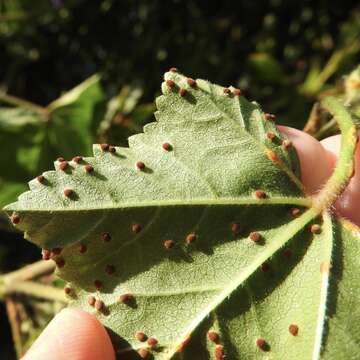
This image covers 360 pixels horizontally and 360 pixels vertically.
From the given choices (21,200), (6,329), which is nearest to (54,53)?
(6,329)

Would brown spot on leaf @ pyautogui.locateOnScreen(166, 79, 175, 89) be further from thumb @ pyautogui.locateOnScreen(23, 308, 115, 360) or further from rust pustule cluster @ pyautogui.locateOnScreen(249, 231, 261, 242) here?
thumb @ pyautogui.locateOnScreen(23, 308, 115, 360)

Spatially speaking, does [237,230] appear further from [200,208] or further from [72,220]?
[72,220]

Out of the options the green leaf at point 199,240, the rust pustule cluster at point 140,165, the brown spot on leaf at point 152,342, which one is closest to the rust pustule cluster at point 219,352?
the green leaf at point 199,240

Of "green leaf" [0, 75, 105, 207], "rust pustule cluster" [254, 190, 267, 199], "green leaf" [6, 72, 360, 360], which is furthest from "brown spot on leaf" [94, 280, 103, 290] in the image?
"green leaf" [0, 75, 105, 207]

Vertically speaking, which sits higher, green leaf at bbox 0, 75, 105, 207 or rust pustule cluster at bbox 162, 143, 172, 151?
rust pustule cluster at bbox 162, 143, 172, 151

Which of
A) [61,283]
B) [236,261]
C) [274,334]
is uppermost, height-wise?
[236,261]

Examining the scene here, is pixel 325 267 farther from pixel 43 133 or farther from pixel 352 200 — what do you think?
pixel 43 133

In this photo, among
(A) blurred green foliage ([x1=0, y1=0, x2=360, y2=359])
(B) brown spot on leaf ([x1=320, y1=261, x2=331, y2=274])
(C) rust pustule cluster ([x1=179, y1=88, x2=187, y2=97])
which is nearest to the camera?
(B) brown spot on leaf ([x1=320, y1=261, x2=331, y2=274])
